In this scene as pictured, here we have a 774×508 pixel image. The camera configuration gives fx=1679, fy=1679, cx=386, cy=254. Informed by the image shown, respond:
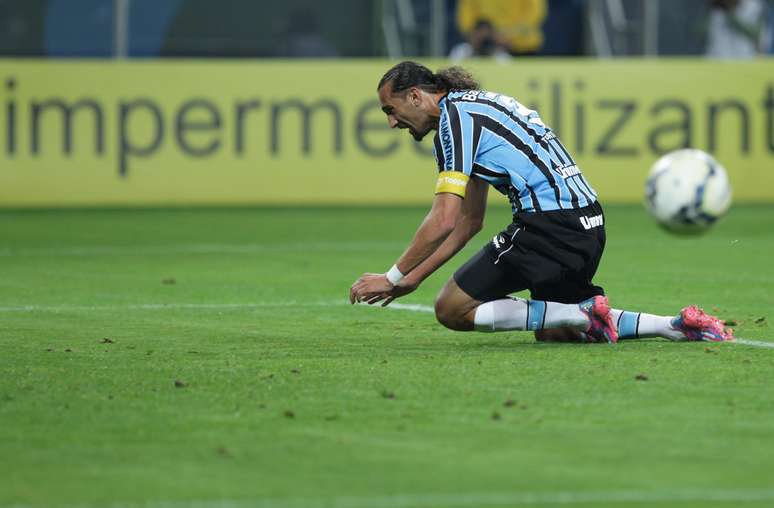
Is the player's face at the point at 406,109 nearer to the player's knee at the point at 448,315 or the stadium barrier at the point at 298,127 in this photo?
the player's knee at the point at 448,315

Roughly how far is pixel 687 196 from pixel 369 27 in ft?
45.0

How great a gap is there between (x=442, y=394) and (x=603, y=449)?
1.24 metres

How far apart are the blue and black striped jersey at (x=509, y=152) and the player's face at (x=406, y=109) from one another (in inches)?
4.4

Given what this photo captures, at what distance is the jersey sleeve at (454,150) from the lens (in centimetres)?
786

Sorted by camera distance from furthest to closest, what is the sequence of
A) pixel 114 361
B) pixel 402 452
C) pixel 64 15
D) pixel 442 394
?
pixel 64 15 → pixel 114 361 → pixel 442 394 → pixel 402 452

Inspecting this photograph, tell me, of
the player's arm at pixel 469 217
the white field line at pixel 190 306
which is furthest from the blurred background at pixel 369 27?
the player's arm at pixel 469 217

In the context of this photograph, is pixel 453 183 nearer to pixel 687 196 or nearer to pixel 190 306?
pixel 687 196

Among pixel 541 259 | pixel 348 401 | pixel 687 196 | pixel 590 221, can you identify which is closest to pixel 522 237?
pixel 541 259

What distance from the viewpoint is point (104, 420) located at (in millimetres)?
5988

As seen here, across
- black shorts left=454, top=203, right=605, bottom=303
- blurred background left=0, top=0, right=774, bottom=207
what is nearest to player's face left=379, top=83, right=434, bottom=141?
black shorts left=454, top=203, right=605, bottom=303

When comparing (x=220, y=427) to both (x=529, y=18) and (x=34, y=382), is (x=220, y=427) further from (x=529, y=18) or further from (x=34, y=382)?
(x=529, y=18)

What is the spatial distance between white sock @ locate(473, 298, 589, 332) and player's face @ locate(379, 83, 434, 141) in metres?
0.93

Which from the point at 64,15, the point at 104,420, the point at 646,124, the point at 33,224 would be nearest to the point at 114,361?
the point at 104,420

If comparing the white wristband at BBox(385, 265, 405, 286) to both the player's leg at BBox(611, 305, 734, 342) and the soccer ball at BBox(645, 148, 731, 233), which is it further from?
the soccer ball at BBox(645, 148, 731, 233)
